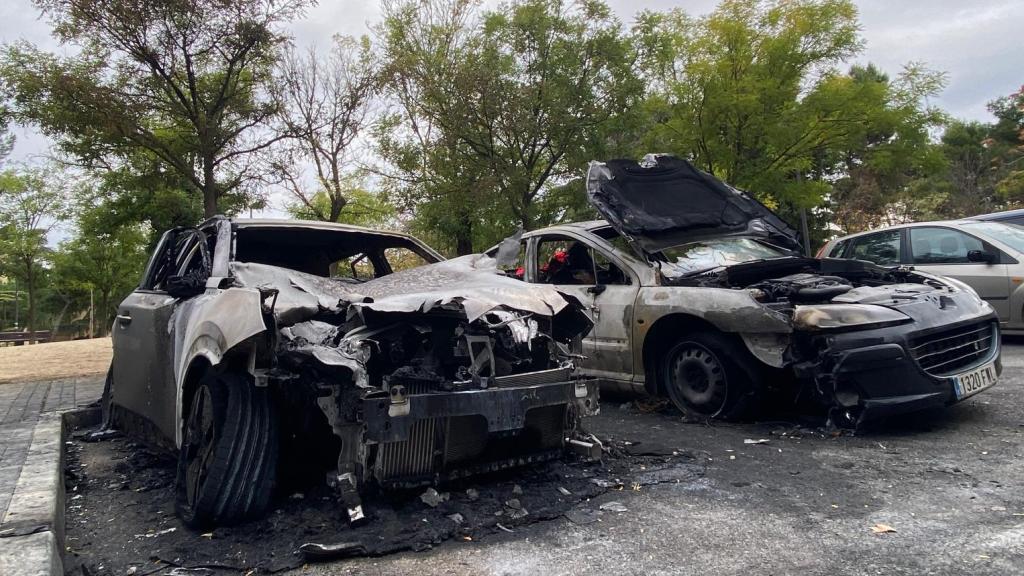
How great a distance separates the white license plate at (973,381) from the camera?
433 cm

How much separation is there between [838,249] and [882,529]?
6503 mm

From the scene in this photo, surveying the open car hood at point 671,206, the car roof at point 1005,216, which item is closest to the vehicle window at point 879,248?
the car roof at point 1005,216

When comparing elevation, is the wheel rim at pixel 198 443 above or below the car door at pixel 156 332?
below

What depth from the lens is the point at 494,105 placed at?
12297mm

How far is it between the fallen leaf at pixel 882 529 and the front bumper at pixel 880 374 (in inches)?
57.2

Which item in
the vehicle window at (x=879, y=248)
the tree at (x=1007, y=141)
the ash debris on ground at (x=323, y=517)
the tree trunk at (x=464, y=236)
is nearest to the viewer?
the ash debris on ground at (x=323, y=517)

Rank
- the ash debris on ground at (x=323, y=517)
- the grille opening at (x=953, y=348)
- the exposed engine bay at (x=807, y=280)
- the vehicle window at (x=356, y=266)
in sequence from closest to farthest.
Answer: the ash debris on ground at (x=323, y=517)
the grille opening at (x=953, y=348)
the exposed engine bay at (x=807, y=280)
the vehicle window at (x=356, y=266)

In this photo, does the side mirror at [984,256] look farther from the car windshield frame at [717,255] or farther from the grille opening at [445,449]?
the grille opening at [445,449]

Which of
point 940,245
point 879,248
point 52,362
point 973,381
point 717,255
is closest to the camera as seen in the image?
point 973,381

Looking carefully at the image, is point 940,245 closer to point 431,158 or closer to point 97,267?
point 431,158

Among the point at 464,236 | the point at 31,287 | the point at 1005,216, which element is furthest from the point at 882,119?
the point at 31,287

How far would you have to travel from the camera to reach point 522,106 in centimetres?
1221

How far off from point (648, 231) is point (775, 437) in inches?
74.9

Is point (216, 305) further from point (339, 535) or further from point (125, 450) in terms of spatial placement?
point (125, 450)
